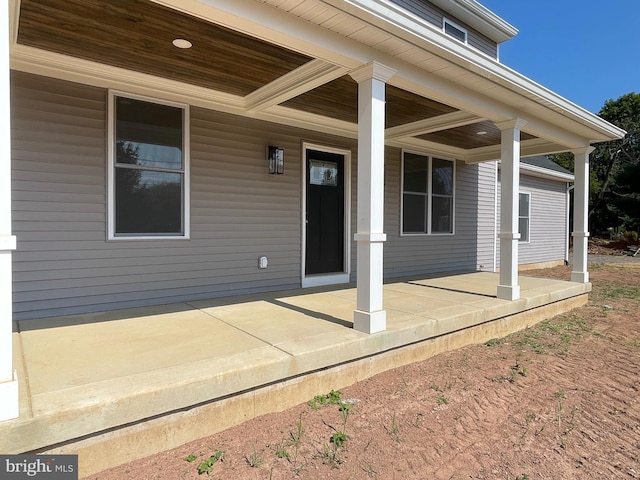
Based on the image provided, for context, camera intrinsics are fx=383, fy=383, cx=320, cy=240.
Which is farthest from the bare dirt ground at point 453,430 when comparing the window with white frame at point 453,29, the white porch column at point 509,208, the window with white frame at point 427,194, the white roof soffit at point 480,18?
the white roof soffit at point 480,18

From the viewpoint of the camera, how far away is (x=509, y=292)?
4.66 m

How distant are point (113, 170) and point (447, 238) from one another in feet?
19.0

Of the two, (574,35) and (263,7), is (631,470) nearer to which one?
(263,7)

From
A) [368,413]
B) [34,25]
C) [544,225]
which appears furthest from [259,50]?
[544,225]

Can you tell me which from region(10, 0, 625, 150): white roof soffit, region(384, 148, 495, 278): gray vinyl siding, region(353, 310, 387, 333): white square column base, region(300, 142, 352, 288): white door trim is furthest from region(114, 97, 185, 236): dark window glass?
region(384, 148, 495, 278): gray vinyl siding

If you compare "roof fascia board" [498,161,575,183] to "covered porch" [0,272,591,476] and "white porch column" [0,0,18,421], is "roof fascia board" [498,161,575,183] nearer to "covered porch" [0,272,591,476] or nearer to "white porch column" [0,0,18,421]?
"covered porch" [0,272,591,476]

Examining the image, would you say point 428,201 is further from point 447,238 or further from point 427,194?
point 447,238

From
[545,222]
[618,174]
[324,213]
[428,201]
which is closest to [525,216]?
[545,222]

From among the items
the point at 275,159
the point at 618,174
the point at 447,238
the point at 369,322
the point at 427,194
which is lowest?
the point at 369,322

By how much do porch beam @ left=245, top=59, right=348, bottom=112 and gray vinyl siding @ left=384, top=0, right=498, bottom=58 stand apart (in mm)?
4070

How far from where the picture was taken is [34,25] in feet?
9.61

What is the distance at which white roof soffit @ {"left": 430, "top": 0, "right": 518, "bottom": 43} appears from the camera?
7637 mm

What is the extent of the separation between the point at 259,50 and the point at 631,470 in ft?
12.6

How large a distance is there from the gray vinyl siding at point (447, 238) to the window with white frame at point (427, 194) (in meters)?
0.15
